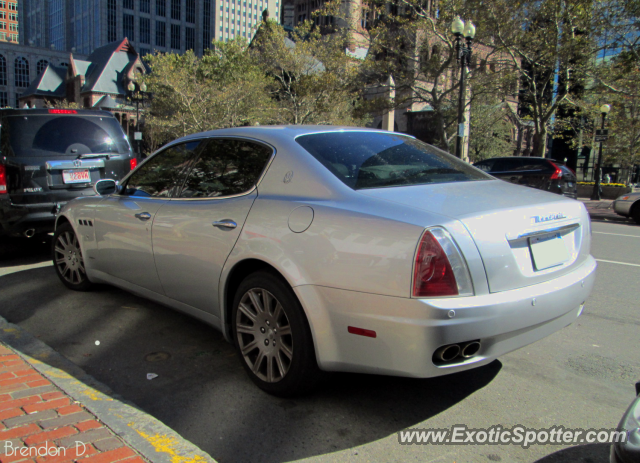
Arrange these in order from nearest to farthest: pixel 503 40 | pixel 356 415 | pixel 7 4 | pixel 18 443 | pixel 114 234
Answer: pixel 18 443
pixel 356 415
pixel 114 234
pixel 503 40
pixel 7 4

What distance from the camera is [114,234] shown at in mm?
4352

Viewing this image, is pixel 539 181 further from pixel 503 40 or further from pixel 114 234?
pixel 114 234

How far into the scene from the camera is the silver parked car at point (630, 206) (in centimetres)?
1359

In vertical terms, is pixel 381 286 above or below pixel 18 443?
above

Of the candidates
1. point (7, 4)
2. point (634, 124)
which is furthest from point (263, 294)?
point (7, 4)

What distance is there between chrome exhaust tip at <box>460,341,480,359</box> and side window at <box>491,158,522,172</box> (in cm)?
1451

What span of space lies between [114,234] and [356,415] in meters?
2.74

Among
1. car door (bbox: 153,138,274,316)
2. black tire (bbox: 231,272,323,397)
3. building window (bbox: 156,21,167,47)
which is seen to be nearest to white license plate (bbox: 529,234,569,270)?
black tire (bbox: 231,272,323,397)

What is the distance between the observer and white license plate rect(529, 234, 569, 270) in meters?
2.67

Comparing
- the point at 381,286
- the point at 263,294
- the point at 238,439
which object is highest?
the point at 381,286

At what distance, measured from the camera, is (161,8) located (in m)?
124

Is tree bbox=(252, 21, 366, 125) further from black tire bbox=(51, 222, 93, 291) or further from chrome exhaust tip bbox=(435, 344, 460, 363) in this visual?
chrome exhaust tip bbox=(435, 344, 460, 363)

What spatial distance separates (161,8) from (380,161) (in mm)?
138739

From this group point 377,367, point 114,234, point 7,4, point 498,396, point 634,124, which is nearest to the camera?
point 377,367
